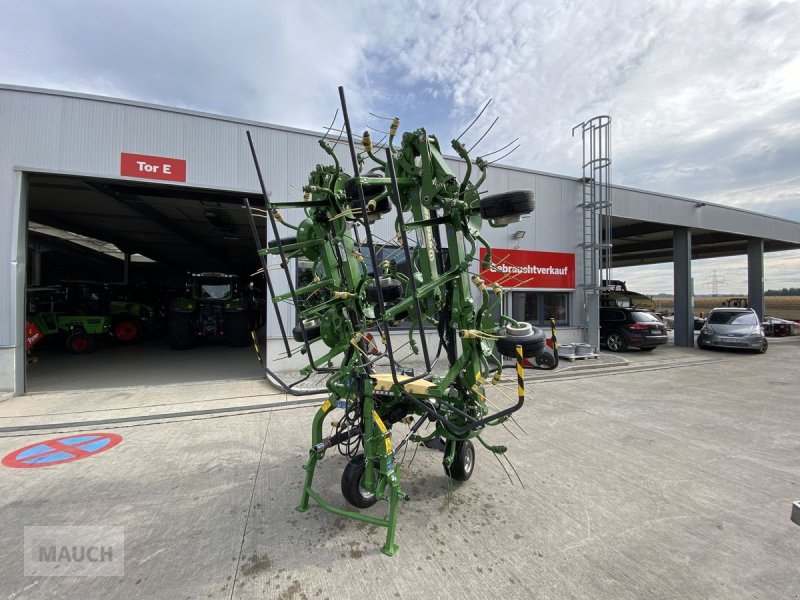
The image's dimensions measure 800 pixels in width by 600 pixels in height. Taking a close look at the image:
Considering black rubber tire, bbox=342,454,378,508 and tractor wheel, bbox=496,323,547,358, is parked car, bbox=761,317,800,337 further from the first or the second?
black rubber tire, bbox=342,454,378,508

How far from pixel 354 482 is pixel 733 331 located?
50.4 feet

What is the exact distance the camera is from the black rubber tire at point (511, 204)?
8.28ft

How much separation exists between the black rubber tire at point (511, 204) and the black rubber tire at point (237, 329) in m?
11.6

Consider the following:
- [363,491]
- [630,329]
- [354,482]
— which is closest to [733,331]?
[630,329]

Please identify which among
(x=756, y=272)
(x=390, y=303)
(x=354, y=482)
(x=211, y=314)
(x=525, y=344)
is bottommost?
(x=354, y=482)

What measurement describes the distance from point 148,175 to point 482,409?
7568mm

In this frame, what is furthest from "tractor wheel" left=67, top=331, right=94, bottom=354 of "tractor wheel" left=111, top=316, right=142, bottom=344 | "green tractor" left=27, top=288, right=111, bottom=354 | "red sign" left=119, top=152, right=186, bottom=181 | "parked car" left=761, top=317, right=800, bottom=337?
"parked car" left=761, top=317, right=800, bottom=337

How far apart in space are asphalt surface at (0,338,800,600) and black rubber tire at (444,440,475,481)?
12 cm

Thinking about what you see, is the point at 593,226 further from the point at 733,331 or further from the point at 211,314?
the point at 211,314

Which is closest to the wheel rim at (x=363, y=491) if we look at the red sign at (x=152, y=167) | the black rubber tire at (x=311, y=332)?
the black rubber tire at (x=311, y=332)

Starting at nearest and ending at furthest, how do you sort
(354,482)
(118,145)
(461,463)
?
(354,482)
(461,463)
(118,145)

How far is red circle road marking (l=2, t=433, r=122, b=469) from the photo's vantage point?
13.0ft
